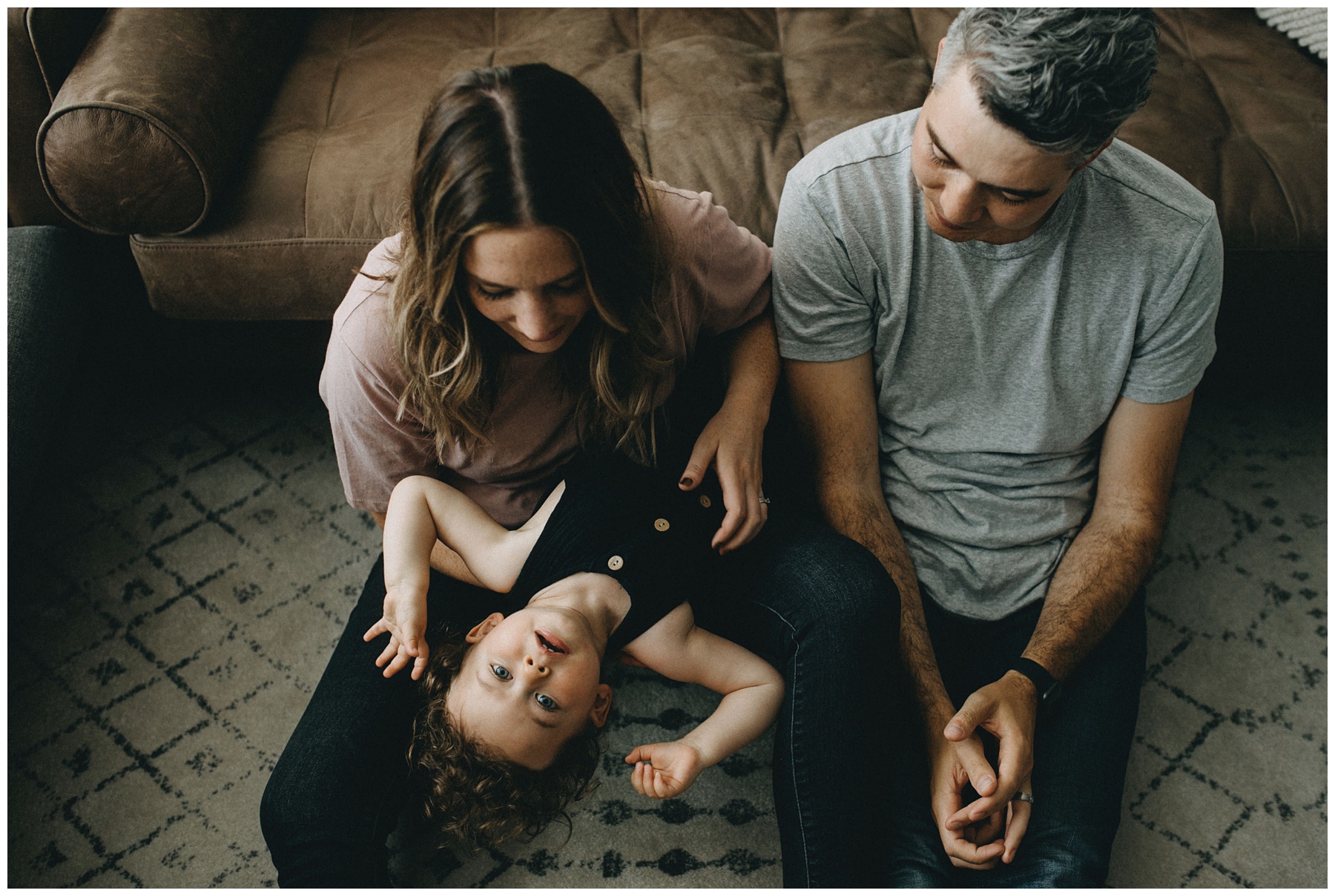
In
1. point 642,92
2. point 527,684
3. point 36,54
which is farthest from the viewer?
point 642,92

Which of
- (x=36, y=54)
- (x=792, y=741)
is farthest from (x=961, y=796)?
(x=36, y=54)

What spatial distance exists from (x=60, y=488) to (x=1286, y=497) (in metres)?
2.33

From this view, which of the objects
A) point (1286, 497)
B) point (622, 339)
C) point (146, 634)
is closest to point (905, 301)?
point (622, 339)

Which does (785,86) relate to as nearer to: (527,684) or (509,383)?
(509,383)

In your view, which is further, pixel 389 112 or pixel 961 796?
pixel 389 112

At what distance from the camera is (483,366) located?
104 cm

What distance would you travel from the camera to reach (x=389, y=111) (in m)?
1.52

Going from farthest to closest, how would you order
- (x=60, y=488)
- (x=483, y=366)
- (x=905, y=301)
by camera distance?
(x=60, y=488), (x=905, y=301), (x=483, y=366)

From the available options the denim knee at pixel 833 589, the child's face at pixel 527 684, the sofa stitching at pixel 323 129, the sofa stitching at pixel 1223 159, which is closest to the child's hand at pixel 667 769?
the child's face at pixel 527 684

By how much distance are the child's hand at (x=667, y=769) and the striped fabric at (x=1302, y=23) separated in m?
1.70

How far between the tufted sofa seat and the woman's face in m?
0.54

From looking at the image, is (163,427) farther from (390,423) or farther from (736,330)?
(736,330)

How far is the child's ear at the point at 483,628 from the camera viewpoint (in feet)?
3.82

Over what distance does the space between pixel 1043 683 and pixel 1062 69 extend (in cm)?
72
